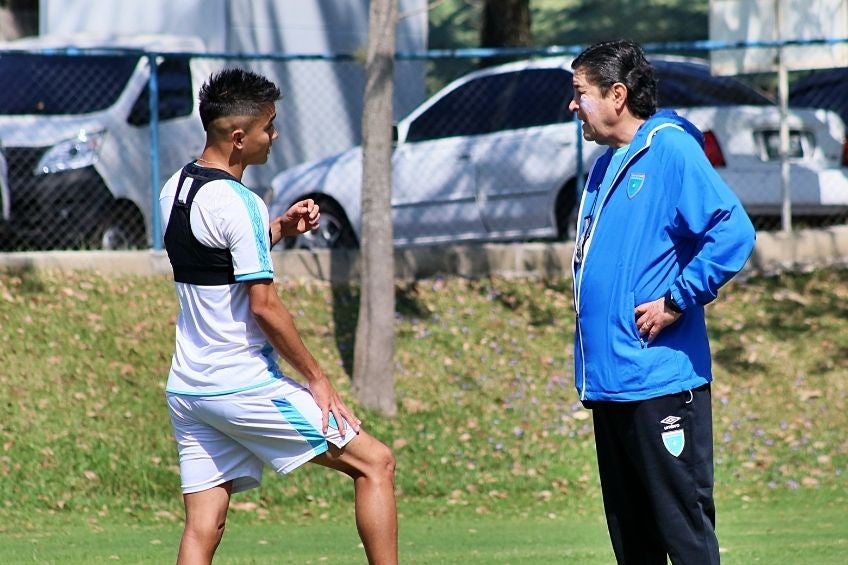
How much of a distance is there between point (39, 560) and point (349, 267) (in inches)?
203

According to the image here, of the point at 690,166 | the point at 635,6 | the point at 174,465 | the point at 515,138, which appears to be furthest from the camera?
the point at 635,6

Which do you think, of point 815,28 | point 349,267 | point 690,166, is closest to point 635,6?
point 815,28

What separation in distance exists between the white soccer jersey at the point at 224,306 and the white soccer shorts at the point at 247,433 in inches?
2.2

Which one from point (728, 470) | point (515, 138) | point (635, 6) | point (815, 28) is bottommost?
point (728, 470)

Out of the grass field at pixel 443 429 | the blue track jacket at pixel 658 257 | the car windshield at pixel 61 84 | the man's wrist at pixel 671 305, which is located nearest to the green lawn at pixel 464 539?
the grass field at pixel 443 429

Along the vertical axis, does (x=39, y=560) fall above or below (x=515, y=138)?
below

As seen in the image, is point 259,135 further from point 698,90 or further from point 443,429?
point 698,90

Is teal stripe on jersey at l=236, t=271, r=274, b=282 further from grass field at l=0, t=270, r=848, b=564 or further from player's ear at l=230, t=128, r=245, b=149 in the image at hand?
grass field at l=0, t=270, r=848, b=564

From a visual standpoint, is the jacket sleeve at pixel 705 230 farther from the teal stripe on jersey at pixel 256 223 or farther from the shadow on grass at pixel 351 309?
the shadow on grass at pixel 351 309

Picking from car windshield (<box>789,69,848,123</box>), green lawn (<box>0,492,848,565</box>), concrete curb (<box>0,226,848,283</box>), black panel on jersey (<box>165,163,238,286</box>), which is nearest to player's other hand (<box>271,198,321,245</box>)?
black panel on jersey (<box>165,163,238,286</box>)

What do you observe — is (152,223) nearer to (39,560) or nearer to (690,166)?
(39,560)

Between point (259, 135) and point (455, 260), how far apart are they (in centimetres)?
744

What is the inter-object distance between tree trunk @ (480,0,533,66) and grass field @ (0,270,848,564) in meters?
7.27

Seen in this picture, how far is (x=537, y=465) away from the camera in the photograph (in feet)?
31.6
